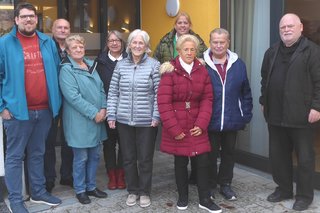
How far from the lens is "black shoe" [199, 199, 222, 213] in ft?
13.1

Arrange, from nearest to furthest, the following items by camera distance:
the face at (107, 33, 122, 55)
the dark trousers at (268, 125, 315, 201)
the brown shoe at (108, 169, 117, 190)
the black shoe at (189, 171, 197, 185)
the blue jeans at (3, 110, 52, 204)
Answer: the blue jeans at (3, 110, 52, 204) < the dark trousers at (268, 125, 315, 201) < the face at (107, 33, 122, 55) < the brown shoe at (108, 169, 117, 190) < the black shoe at (189, 171, 197, 185)

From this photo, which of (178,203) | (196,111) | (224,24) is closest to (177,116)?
(196,111)

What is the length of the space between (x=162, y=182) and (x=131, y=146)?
0.88 meters

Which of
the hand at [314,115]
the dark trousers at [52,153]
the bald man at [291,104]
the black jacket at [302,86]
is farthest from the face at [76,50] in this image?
the hand at [314,115]

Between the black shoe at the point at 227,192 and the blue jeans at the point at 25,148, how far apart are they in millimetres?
1849

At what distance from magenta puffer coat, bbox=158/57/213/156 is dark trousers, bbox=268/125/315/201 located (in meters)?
0.78

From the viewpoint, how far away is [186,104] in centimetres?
390

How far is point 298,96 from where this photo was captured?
3.85 metres

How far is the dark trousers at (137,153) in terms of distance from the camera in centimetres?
414

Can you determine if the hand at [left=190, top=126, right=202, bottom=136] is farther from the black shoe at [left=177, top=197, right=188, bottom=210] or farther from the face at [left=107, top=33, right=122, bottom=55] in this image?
the face at [left=107, top=33, right=122, bottom=55]

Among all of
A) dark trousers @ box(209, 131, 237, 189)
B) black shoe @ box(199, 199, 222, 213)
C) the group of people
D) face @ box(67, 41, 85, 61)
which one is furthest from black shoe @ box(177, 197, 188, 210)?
face @ box(67, 41, 85, 61)

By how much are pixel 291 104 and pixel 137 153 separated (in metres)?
1.57

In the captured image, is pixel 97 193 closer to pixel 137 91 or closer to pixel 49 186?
pixel 49 186

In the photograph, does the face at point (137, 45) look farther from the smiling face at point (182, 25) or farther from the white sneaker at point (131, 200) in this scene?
the white sneaker at point (131, 200)
